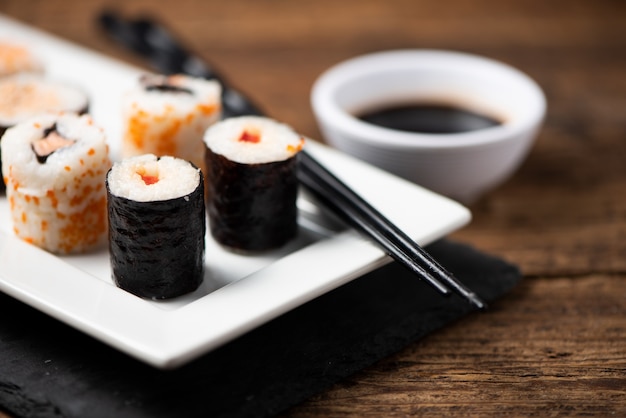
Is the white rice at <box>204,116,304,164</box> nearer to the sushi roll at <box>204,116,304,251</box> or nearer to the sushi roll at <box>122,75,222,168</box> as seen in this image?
the sushi roll at <box>204,116,304,251</box>

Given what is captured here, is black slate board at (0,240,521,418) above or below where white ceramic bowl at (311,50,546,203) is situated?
below

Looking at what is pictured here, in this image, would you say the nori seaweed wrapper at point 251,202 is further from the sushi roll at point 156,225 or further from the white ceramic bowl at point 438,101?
the white ceramic bowl at point 438,101

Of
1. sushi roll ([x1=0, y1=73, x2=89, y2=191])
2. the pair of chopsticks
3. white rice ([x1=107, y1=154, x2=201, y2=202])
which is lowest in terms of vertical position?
the pair of chopsticks

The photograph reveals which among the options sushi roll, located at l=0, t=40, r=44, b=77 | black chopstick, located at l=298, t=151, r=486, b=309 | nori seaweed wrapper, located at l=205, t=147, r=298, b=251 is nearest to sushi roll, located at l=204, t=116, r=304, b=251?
nori seaweed wrapper, located at l=205, t=147, r=298, b=251

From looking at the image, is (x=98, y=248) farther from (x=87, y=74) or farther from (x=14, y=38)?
(x=14, y=38)

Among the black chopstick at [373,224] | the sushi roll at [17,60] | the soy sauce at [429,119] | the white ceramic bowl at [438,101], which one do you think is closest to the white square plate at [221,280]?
the black chopstick at [373,224]

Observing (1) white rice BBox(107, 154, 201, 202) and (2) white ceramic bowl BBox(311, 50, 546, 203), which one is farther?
(2) white ceramic bowl BBox(311, 50, 546, 203)

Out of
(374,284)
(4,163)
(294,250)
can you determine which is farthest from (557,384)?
(4,163)

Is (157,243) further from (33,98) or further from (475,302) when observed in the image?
(33,98)
